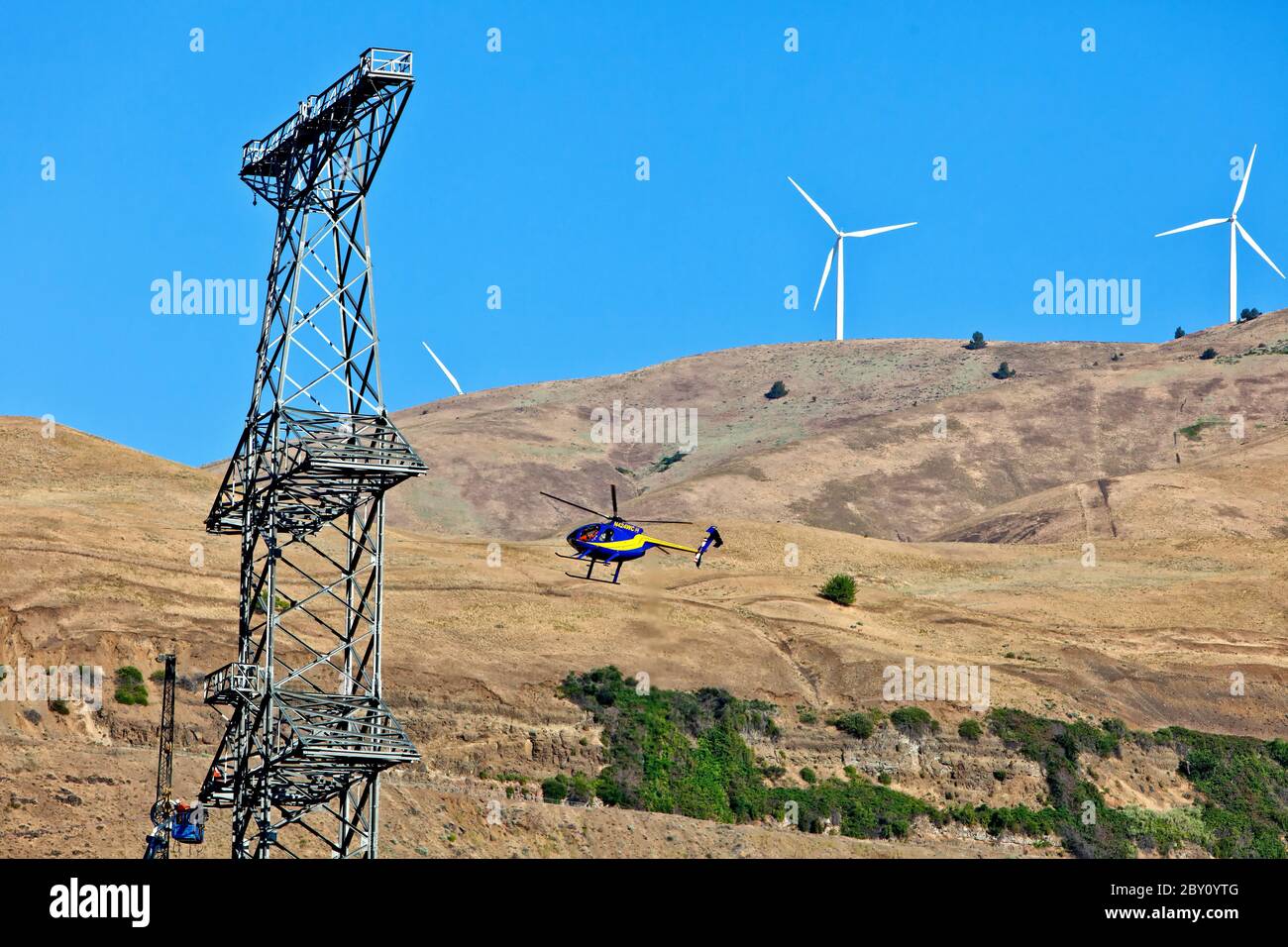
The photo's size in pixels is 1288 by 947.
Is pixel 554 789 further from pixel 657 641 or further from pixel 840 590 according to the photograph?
pixel 840 590

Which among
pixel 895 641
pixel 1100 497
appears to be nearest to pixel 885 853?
pixel 895 641

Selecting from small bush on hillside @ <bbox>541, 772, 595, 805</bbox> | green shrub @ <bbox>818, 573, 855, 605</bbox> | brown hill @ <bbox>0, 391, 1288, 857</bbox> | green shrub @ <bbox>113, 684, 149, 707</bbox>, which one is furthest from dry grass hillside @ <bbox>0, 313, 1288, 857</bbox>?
small bush on hillside @ <bbox>541, 772, 595, 805</bbox>

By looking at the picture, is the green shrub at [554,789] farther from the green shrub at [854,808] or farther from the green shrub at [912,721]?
the green shrub at [912,721]

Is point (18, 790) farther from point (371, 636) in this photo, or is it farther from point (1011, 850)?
point (1011, 850)

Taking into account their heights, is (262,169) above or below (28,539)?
above

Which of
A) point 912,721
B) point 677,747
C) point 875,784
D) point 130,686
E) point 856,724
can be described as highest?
point 130,686

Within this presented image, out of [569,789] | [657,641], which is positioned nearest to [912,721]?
[657,641]

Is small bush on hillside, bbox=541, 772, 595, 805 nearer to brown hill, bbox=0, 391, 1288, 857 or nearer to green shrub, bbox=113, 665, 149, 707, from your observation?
brown hill, bbox=0, 391, 1288, 857
